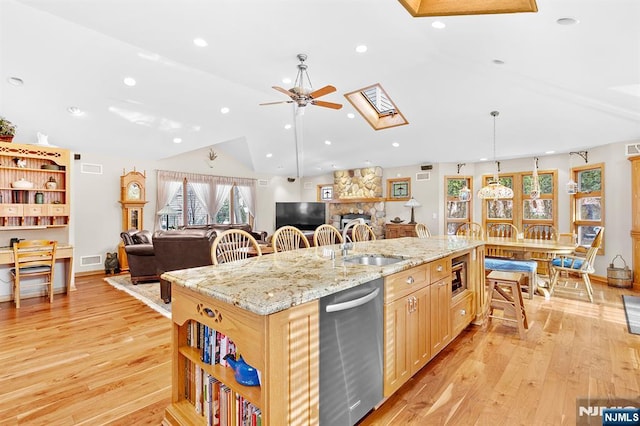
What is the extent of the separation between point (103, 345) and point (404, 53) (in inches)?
179

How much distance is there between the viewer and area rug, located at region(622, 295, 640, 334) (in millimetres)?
3397

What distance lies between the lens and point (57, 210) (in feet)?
16.0

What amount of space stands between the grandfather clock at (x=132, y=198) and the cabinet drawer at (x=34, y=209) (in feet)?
6.46

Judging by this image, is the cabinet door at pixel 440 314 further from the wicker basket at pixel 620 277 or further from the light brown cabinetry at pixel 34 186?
the light brown cabinetry at pixel 34 186

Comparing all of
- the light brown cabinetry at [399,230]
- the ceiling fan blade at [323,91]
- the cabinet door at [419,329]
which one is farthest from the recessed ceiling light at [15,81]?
the light brown cabinetry at [399,230]

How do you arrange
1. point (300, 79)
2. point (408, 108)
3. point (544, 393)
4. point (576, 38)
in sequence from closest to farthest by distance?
1. point (544, 393)
2. point (576, 38)
3. point (300, 79)
4. point (408, 108)

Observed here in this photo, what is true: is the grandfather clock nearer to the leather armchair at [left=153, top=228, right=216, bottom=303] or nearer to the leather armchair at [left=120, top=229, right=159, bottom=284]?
the leather armchair at [left=120, top=229, right=159, bottom=284]

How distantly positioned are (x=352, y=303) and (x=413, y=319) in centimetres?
82

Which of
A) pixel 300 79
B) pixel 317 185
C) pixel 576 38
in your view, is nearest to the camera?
pixel 576 38

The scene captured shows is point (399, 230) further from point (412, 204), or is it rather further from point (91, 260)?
point (91, 260)

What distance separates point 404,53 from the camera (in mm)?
3781

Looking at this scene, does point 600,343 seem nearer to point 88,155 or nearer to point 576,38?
point 576,38

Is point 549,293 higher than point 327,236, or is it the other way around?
point 327,236

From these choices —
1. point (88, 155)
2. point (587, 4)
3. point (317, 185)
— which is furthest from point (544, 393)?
point (317, 185)
